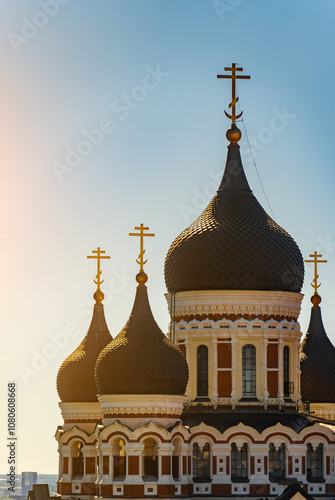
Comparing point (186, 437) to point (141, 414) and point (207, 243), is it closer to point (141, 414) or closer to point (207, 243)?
point (141, 414)

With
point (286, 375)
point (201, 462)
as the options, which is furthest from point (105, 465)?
point (286, 375)

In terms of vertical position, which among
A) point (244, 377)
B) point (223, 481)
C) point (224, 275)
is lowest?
point (223, 481)

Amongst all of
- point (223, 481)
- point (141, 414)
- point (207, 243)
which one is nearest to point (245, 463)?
point (223, 481)

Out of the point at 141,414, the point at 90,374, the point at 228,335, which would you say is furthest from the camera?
the point at 90,374

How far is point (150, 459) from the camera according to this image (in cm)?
4428

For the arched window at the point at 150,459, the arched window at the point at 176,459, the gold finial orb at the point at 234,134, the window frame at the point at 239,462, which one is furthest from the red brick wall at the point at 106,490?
the gold finial orb at the point at 234,134

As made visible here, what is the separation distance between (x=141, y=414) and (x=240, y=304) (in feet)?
16.5

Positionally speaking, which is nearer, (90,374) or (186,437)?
(186,437)

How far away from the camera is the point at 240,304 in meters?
46.9

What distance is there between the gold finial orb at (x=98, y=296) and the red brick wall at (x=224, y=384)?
631cm

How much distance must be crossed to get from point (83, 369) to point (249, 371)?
19.4ft

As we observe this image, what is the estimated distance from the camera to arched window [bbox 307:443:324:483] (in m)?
46.1

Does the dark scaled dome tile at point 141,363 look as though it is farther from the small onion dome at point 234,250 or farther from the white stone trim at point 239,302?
the small onion dome at point 234,250

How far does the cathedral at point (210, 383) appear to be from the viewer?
44.2 meters
